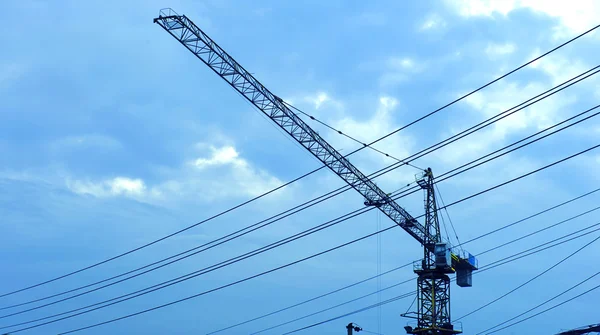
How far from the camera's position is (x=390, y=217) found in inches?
4035

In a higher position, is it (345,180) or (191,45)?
(191,45)

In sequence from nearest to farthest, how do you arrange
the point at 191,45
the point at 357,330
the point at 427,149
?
the point at 427,149 → the point at 357,330 → the point at 191,45

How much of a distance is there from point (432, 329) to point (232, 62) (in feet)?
143

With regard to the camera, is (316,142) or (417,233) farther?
(417,233)

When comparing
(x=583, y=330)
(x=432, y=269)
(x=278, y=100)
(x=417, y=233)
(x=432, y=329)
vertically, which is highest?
(x=278, y=100)

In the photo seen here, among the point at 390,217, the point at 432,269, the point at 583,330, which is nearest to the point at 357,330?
the point at 583,330

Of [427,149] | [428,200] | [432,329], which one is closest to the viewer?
[427,149]

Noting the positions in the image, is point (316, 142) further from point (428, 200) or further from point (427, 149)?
point (427, 149)

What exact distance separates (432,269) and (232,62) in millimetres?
38671

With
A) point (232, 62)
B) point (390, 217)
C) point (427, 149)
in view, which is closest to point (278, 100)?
point (232, 62)

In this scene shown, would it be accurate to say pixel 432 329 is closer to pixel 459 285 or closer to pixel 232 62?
pixel 459 285

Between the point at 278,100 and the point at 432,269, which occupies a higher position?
the point at 278,100

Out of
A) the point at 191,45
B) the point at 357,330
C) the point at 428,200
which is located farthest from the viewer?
the point at 428,200

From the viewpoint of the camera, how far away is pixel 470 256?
102m
